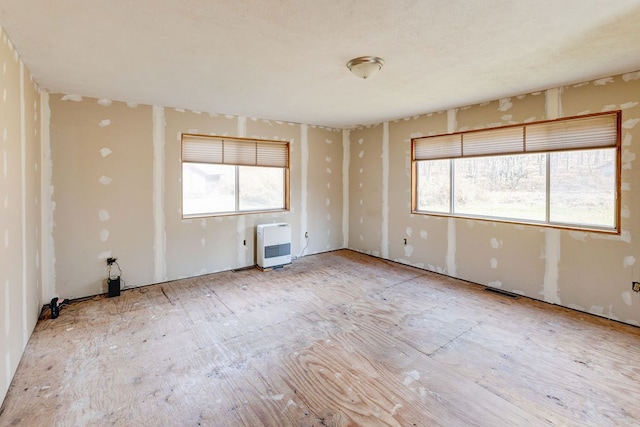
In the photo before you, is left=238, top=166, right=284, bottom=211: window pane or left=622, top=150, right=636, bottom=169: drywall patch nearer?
left=622, top=150, right=636, bottom=169: drywall patch

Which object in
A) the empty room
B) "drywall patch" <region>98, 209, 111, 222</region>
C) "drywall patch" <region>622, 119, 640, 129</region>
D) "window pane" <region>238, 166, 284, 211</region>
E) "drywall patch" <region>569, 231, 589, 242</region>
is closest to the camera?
the empty room

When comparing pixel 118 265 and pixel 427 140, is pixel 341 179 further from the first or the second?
pixel 118 265

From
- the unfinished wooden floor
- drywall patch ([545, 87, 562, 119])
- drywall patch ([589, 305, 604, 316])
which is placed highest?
drywall patch ([545, 87, 562, 119])

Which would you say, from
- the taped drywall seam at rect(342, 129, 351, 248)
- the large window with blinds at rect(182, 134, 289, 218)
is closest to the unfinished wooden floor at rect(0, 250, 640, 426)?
the large window with blinds at rect(182, 134, 289, 218)

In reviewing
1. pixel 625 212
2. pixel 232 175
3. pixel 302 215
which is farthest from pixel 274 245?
pixel 625 212

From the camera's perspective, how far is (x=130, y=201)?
13.2 feet

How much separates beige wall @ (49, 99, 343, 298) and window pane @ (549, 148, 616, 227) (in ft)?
13.0

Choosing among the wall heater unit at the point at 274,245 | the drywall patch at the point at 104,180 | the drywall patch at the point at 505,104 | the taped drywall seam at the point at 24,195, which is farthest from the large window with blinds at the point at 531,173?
the taped drywall seam at the point at 24,195

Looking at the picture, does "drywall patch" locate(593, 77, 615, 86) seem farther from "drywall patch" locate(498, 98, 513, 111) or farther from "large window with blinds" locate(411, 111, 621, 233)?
"drywall patch" locate(498, 98, 513, 111)

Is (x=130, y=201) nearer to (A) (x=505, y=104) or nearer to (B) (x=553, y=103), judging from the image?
(A) (x=505, y=104)

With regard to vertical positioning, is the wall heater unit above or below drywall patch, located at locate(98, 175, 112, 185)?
below

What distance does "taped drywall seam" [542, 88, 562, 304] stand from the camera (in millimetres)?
3414

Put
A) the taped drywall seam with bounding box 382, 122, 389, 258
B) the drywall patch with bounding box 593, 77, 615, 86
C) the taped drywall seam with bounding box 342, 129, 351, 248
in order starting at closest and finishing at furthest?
the drywall patch with bounding box 593, 77, 615, 86 < the taped drywall seam with bounding box 382, 122, 389, 258 < the taped drywall seam with bounding box 342, 129, 351, 248

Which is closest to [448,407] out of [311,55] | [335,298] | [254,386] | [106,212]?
[254,386]
